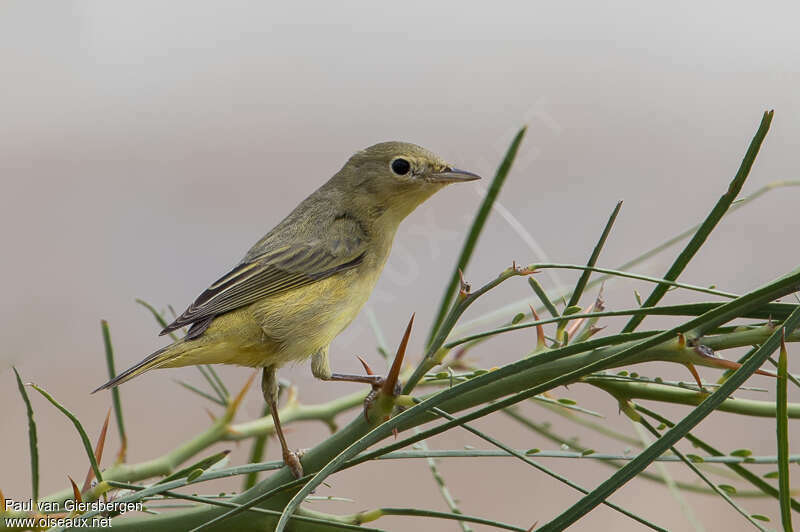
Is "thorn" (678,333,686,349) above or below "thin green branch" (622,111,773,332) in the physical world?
below

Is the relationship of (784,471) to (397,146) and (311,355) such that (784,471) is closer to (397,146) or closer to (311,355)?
(311,355)

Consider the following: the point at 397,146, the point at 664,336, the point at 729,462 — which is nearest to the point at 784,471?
the point at 664,336

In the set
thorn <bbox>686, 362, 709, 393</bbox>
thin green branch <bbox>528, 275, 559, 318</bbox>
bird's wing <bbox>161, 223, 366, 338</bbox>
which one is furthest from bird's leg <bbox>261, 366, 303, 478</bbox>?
thorn <bbox>686, 362, 709, 393</bbox>

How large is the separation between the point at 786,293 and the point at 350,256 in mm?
1757

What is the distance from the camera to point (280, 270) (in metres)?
2.31

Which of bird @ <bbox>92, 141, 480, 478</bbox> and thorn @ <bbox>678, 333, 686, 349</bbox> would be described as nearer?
thorn @ <bbox>678, 333, 686, 349</bbox>

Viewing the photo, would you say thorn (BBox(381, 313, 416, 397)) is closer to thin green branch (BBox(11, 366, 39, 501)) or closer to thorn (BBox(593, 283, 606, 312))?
thorn (BBox(593, 283, 606, 312))

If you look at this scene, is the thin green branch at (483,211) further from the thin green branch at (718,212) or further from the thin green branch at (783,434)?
the thin green branch at (783,434)

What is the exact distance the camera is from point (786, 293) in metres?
0.68

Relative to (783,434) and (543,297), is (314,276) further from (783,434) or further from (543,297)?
(783,434)

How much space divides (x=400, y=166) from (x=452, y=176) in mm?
216

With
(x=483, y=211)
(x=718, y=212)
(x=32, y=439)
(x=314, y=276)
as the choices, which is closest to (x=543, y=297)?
(x=718, y=212)

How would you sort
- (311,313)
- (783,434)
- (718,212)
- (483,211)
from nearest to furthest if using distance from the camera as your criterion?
Result: (783,434), (718,212), (483,211), (311,313)

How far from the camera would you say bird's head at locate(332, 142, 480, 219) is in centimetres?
238
